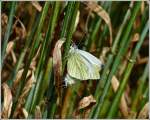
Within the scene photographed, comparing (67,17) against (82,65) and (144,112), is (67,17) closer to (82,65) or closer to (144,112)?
(82,65)

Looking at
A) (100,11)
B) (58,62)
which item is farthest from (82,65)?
(100,11)

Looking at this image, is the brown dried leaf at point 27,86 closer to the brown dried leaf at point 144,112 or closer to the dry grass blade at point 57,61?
the dry grass blade at point 57,61

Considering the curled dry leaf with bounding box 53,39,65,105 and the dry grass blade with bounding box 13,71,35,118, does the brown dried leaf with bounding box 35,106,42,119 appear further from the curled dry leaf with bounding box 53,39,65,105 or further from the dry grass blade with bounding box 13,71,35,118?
the curled dry leaf with bounding box 53,39,65,105

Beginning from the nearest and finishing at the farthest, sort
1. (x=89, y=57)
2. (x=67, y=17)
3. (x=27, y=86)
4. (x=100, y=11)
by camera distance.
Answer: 1. (x=67, y=17)
2. (x=89, y=57)
3. (x=27, y=86)
4. (x=100, y=11)

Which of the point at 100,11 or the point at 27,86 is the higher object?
the point at 100,11

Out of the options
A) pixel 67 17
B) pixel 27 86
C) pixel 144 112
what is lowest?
pixel 144 112

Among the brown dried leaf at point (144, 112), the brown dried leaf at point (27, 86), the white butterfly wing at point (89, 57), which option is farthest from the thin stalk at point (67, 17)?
the brown dried leaf at point (144, 112)

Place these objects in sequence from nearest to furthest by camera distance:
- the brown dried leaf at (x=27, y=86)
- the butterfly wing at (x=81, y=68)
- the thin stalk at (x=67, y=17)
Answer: the thin stalk at (x=67, y=17) → the butterfly wing at (x=81, y=68) → the brown dried leaf at (x=27, y=86)

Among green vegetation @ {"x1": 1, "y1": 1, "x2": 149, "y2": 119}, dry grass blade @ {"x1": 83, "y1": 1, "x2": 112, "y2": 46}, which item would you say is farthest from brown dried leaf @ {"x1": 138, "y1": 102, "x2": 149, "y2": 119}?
dry grass blade @ {"x1": 83, "y1": 1, "x2": 112, "y2": 46}
